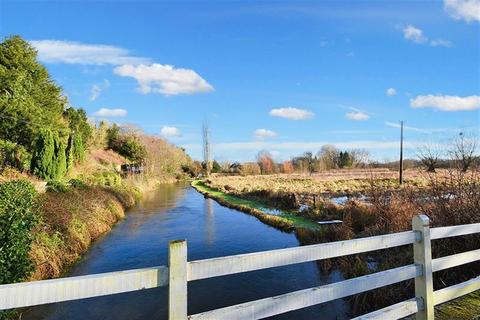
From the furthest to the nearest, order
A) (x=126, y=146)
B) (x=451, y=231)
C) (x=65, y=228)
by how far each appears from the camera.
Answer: (x=126, y=146) < (x=65, y=228) < (x=451, y=231)

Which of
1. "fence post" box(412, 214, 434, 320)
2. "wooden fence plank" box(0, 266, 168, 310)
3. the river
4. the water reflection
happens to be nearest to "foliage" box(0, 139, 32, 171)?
the river

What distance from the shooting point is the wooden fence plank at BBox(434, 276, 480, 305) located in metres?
3.60

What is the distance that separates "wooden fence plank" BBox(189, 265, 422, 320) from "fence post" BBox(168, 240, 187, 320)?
0.45 feet

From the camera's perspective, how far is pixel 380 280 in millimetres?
3207

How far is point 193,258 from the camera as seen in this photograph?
35.9ft

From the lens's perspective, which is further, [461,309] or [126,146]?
[126,146]

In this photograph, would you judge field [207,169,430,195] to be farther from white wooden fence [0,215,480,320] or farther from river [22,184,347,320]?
white wooden fence [0,215,480,320]

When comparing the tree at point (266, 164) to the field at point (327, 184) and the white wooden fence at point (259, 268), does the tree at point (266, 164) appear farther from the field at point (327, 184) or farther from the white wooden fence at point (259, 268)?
the white wooden fence at point (259, 268)

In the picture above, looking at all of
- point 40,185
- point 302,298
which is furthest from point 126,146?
point 302,298

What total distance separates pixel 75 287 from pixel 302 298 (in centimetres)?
167

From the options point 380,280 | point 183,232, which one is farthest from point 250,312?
point 183,232

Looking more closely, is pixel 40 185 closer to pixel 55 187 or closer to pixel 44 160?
pixel 55 187

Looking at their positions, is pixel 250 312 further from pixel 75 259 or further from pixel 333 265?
pixel 75 259

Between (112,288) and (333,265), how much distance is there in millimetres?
8549
